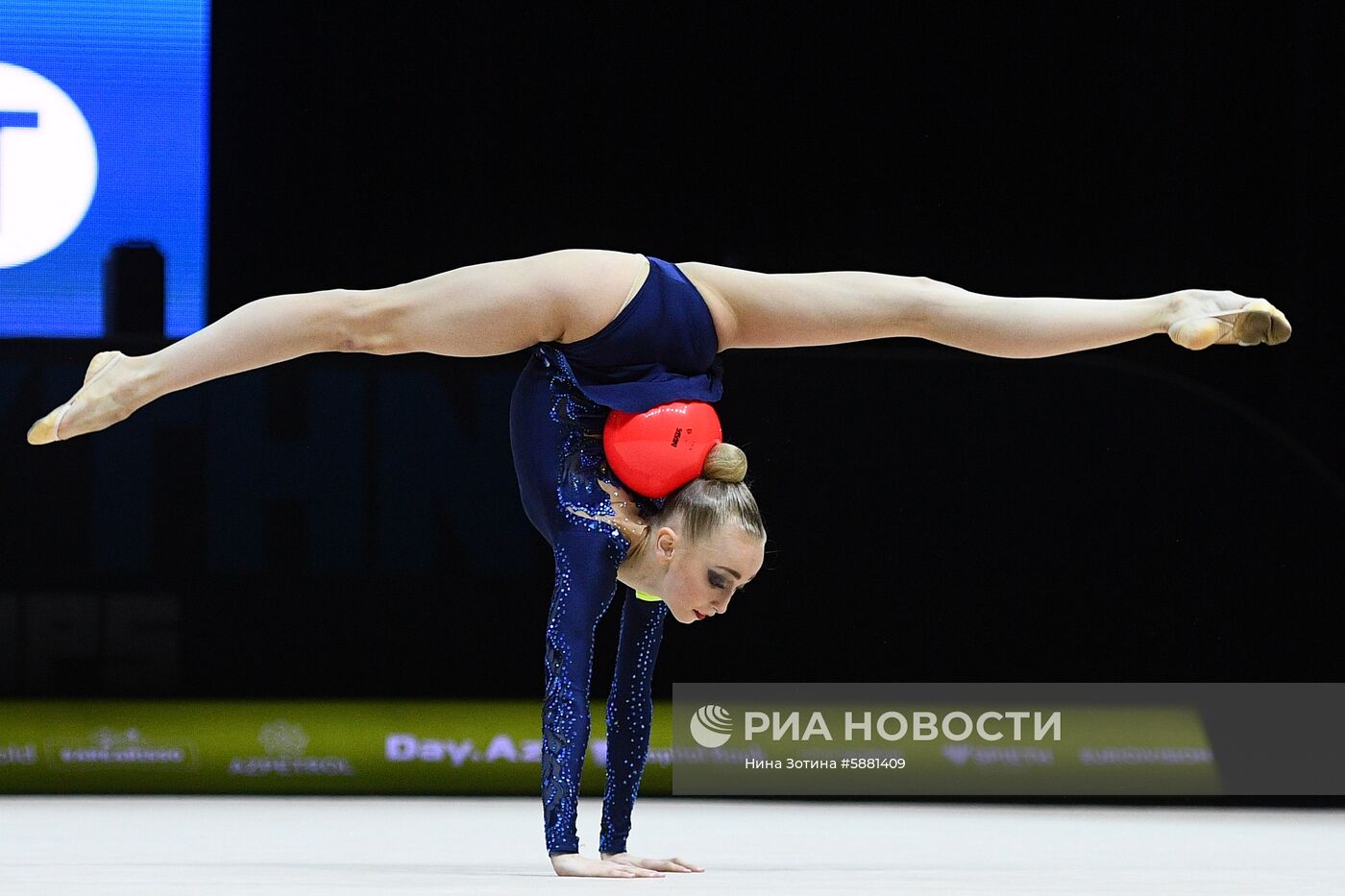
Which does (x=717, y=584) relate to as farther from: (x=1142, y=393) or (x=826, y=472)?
(x=1142, y=393)

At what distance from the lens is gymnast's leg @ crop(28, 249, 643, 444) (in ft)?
10.1

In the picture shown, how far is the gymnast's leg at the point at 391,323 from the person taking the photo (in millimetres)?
3084

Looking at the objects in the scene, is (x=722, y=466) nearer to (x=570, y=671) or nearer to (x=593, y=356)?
(x=593, y=356)

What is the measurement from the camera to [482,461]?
18.9ft

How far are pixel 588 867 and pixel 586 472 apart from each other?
71 cm

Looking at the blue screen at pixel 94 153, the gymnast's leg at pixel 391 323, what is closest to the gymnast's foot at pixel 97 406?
the gymnast's leg at pixel 391 323

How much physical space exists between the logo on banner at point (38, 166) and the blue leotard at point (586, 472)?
114 inches

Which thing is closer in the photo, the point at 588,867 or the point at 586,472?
the point at 588,867

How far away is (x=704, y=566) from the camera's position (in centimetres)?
304

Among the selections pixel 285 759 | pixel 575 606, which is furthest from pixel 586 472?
pixel 285 759

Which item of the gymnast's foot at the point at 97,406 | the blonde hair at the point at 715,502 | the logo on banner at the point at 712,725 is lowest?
the logo on banner at the point at 712,725

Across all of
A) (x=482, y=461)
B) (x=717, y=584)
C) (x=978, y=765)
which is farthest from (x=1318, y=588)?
(x=717, y=584)

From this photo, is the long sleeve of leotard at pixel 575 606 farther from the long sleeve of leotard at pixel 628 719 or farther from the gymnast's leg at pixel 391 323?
the gymnast's leg at pixel 391 323

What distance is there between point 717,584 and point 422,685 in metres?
2.89
